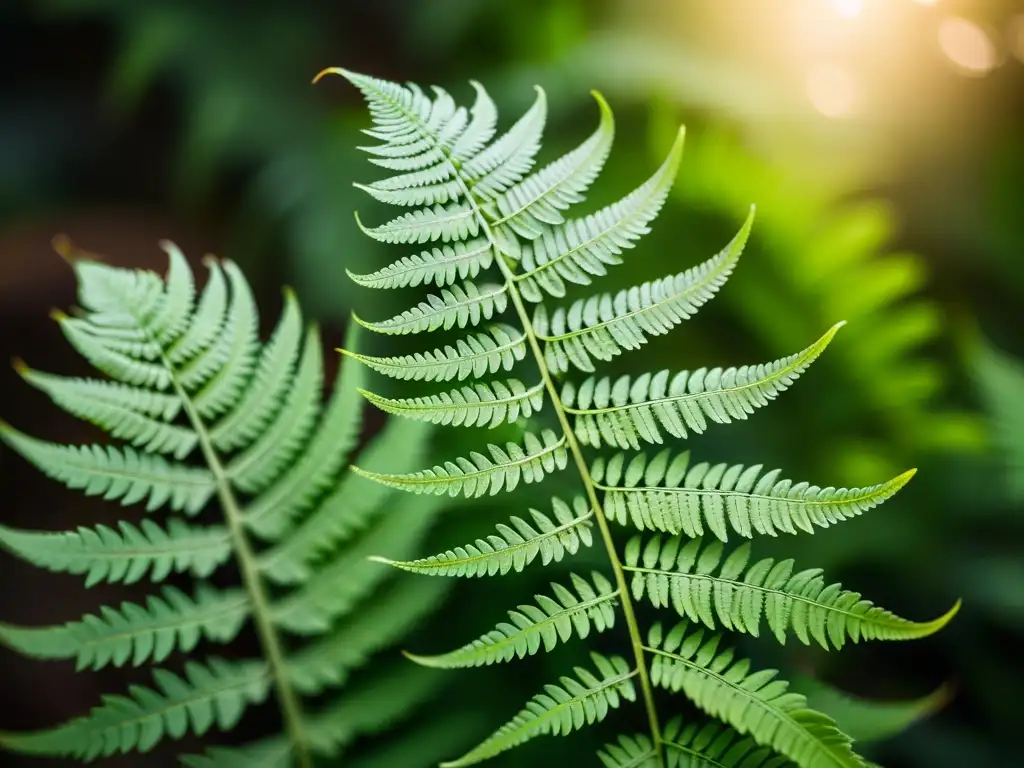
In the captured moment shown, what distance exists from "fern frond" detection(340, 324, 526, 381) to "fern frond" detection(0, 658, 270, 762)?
0.43 m

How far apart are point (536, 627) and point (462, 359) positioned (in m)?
0.22

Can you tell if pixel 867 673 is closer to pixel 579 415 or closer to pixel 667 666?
pixel 667 666

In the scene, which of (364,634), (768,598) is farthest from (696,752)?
(364,634)

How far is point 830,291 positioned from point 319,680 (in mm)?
1009

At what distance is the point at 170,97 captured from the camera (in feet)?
9.53

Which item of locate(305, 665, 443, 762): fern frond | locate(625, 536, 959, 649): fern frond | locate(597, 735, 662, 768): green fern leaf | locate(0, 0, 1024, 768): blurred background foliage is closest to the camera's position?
locate(625, 536, 959, 649): fern frond

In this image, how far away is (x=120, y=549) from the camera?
80 centimetres

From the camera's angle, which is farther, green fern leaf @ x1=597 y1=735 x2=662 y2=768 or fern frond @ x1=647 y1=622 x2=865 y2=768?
green fern leaf @ x1=597 y1=735 x2=662 y2=768

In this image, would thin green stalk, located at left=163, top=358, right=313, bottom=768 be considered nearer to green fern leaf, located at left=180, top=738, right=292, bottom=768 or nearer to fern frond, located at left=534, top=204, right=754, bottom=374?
green fern leaf, located at left=180, top=738, right=292, bottom=768

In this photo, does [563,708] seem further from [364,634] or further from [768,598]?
[364,634]

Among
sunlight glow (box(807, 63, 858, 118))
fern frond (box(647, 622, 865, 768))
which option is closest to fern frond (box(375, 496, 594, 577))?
fern frond (box(647, 622, 865, 768))

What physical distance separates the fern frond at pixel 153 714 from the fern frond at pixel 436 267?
18.7 inches

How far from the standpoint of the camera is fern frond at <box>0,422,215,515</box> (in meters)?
0.77

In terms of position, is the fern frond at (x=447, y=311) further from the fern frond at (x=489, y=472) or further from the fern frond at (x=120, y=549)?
the fern frond at (x=120, y=549)
